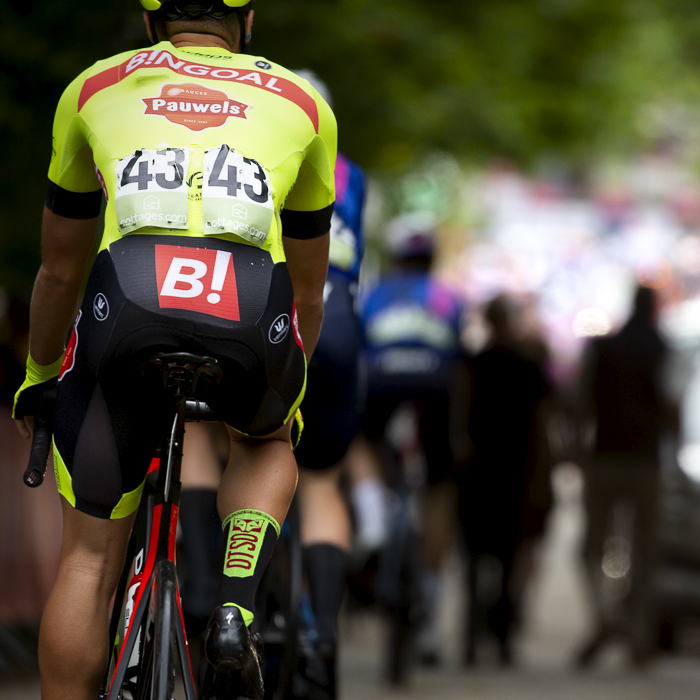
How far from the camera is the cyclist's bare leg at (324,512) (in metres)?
4.86

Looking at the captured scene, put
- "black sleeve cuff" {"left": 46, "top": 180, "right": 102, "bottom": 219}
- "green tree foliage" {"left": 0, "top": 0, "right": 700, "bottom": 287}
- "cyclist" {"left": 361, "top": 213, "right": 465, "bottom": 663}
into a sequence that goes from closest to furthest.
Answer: "black sleeve cuff" {"left": 46, "top": 180, "right": 102, "bottom": 219}
"green tree foliage" {"left": 0, "top": 0, "right": 700, "bottom": 287}
"cyclist" {"left": 361, "top": 213, "right": 465, "bottom": 663}

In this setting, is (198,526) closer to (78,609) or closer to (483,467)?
(78,609)

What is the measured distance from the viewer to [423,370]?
325 inches

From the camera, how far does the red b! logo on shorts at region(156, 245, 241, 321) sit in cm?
286

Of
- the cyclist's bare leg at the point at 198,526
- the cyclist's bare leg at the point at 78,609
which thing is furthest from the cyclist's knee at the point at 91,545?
the cyclist's bare leg at the point at 198,526

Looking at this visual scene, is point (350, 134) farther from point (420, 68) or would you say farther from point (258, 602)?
point (258, 602)

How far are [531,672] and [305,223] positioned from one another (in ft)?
A: 18.2

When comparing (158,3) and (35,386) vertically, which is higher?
(158,3)

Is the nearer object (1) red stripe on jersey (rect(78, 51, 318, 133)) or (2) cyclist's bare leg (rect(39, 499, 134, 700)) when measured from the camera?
(2) cyclist's bare leg (rect(39, 499, 134, 700))

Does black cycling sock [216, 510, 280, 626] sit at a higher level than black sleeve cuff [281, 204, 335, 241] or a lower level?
lower

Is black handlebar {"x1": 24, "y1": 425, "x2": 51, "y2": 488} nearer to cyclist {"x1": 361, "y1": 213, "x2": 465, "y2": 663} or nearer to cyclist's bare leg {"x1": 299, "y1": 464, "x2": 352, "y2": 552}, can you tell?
cyclist's bare leg {"x1": 299, "y1": 464, "x2": 352, "y2": 552}

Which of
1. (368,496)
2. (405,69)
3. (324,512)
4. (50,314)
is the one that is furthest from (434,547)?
(50,314)

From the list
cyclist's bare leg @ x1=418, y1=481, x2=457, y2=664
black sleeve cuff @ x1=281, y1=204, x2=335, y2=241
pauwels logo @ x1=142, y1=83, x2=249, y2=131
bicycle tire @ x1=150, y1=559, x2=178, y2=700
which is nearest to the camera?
bicycle tire @ x1=150, y1=559, x2=178, y2=700

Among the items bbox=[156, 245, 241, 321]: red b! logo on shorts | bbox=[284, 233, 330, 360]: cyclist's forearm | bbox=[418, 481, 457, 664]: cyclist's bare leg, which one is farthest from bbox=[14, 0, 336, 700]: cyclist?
bbox=[418, 481, 457, 664]: cyclist's bare leg
